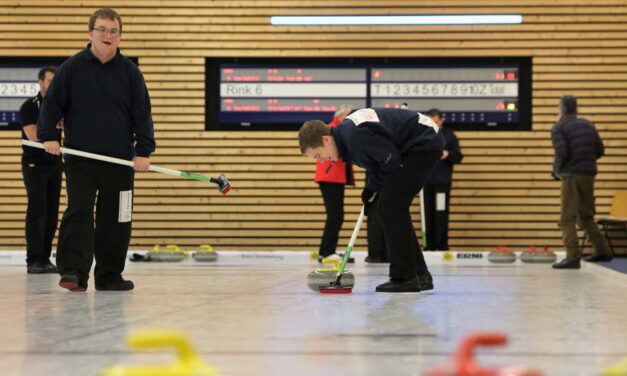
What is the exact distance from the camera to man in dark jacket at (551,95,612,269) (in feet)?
26.2

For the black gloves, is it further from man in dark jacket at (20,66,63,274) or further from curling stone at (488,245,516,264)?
curling stone at (488,245,516,264)

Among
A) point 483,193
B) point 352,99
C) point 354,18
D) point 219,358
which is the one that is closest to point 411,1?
point 354,18

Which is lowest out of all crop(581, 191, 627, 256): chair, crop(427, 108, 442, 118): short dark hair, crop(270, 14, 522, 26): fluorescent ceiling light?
crop(581, 191, 627, 256): chair

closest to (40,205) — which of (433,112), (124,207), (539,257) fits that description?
(124,207)

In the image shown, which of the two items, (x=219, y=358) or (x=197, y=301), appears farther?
(x=197, y=301)

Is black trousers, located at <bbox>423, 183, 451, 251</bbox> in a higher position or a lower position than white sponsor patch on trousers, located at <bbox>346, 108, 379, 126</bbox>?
lower

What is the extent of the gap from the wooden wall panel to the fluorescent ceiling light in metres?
0.07

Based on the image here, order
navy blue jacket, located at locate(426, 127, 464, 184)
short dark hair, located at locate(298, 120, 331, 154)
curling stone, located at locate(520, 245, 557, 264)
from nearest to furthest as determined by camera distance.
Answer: short dark hair, located at locate(298, 120, 331, 154) → curling stone, located at locate(520, 245, 557, 264) → navy blue jacket, located at locate(426, 127, 464, 184)

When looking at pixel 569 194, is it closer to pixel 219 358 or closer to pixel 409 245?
pixel 409 245

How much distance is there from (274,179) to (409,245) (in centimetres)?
523

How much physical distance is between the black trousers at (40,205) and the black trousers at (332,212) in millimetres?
2560

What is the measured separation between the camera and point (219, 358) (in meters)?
3.16

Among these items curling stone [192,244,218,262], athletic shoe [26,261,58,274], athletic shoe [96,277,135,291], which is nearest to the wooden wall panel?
curling stone [192,244,218,262]

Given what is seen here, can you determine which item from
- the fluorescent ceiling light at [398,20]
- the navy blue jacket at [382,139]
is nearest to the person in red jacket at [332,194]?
the fluorescent ceiling light at [398,20]
